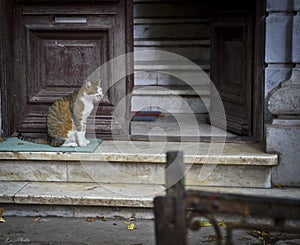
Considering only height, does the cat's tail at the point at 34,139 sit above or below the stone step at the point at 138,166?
above

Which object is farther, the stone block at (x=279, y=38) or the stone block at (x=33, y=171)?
the stone block at (x=33, y=171)

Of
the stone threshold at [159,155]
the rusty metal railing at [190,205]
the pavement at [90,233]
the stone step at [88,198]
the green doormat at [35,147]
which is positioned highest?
the rusty metal railing at [190,205]

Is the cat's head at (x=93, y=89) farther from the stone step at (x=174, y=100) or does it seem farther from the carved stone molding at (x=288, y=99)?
the stone step at (x=174, y=100)

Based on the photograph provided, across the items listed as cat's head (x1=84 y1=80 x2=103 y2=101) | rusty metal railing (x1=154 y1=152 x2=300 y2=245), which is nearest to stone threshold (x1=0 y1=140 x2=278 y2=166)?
cat's head (x1=84 y1=80 x2=103 y2=101)

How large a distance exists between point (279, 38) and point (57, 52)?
1.98 metres

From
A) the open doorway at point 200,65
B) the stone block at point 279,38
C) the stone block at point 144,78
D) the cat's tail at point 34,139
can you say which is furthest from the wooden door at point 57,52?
the stone block at point 144,78

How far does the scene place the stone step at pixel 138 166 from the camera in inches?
212

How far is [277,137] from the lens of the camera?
537 centimetres

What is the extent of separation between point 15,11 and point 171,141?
181 centimetres

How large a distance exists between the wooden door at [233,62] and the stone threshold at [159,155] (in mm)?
502

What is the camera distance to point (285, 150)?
5.35 meters

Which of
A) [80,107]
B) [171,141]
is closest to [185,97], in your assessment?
[171,141]

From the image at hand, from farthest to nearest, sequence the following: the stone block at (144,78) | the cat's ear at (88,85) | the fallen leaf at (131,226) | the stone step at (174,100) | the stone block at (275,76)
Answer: the stone block at (144,78)
the stone step at (174,100)
the cat's ear at (88,85)
the stone block at (275,76)
the fallen leaf at (131,226)

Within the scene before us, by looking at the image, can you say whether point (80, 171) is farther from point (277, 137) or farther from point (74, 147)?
point (277, 137)
